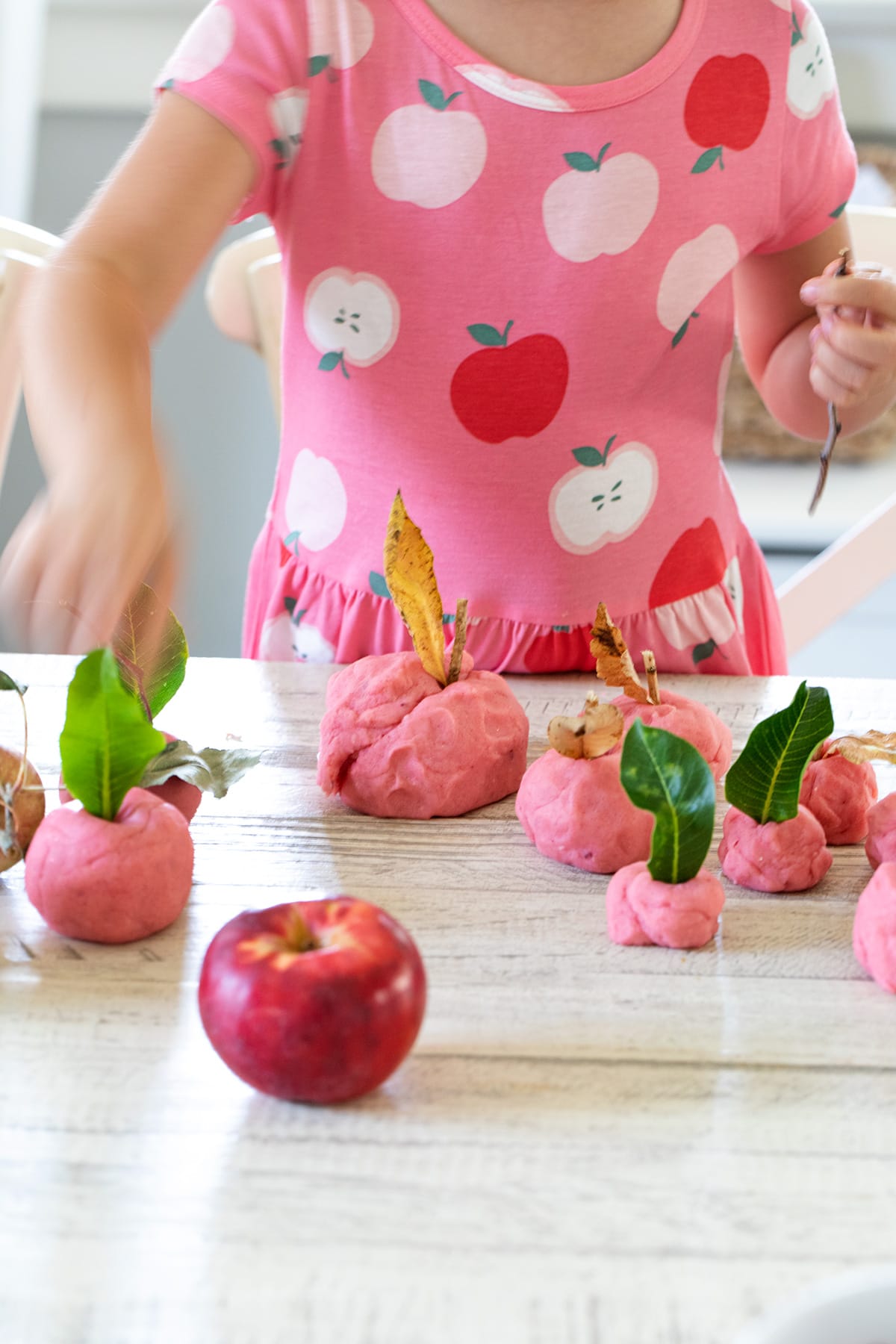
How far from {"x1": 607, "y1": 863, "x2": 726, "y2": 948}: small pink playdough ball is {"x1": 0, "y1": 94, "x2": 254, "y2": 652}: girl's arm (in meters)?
0.20

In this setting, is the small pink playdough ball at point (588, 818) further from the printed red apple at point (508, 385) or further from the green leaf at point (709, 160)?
the green leaf at point (709, 160)

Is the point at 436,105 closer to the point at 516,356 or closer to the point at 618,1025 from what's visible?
the point at 516,356

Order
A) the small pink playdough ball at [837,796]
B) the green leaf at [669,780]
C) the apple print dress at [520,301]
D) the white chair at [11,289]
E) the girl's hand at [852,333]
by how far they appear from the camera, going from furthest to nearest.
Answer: the white chair at [11,289] → the apple print dress at [520,301] → the girl's hand at [852,333] → the small pink playdough ball at [837,796] → the green leaf at [669,780]

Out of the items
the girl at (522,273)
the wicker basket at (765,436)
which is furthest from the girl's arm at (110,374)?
the wicker basket at (765,436)

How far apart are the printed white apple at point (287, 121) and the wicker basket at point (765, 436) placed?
1174 millimetres

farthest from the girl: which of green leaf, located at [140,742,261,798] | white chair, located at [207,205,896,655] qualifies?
green leaf, located at [140,742,261,798]

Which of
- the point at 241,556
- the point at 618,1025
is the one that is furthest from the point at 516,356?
the point at 241,556

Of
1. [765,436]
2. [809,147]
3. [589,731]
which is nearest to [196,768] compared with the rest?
[589,731]

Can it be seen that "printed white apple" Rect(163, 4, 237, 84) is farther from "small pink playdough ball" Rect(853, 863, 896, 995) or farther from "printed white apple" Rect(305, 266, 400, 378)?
"small pink playdough ball" Rect(853, 863, 896, 995)

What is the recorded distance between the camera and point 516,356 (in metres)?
0.77

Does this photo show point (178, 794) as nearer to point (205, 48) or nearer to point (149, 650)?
point (149, 650)

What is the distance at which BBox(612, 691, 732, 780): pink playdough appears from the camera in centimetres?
52

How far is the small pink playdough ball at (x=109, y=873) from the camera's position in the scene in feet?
1.32

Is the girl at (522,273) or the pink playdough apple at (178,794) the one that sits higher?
the girl at (522,273)
